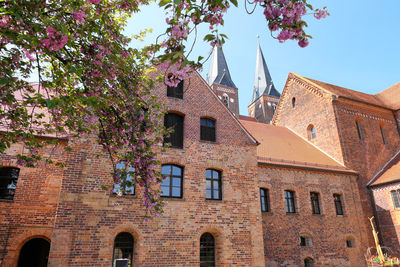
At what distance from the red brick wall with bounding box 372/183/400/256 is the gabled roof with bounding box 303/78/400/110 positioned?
748 centimetres

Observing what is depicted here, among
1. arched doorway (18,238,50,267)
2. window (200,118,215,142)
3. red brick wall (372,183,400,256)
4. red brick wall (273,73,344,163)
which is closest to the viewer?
arched doorway (18,238,50,267)

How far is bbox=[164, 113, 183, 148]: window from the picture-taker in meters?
12.3

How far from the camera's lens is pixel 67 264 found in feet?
29.5

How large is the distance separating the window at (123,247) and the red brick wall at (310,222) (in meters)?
7.27

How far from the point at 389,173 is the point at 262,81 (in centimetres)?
3804

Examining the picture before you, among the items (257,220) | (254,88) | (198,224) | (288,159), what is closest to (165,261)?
(198,224)

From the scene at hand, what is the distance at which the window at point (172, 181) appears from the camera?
11.5m

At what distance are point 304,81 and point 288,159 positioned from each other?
9.69 metres

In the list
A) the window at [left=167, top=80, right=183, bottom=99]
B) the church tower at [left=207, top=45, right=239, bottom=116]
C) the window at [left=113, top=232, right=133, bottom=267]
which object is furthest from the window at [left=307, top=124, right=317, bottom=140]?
the church tower at [left=207, top=45, right=239, bottom=116]

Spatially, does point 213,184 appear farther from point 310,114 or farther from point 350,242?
point 310,114

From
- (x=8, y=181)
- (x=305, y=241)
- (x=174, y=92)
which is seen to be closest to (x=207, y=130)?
(x=174, y=92)

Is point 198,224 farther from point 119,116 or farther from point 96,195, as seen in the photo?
point 119,116

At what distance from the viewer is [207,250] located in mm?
11492

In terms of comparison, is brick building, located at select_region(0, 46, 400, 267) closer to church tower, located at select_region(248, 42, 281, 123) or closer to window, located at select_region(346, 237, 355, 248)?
window, located at select_region(346, 237, 355, 248)
